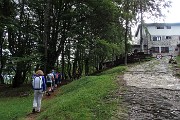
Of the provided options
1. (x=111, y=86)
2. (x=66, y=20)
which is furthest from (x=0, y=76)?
(x=111, y=86)

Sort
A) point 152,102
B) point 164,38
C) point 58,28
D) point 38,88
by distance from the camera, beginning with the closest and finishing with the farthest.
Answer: point 152,102
point 38,88
point 58,28
point 164,38

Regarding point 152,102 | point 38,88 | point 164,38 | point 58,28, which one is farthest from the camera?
point 164,38

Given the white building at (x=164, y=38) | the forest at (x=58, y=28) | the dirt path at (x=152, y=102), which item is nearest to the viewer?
the dirt path at (x=152, y=102)

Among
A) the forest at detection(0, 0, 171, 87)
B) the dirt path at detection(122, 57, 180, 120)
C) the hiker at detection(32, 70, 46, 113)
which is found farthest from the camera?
the forest at detection(0, 0, 171, 87)

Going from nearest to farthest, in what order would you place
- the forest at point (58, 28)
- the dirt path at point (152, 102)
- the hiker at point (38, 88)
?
the dirt path at point (152, 102)
the hiker at point (38, 88)
the forest at point (58, 28)

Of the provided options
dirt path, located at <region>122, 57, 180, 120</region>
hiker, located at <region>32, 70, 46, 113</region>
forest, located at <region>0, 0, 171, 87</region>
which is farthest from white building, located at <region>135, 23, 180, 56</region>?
hiker, located at <region>32, 70, 46, 113</region>

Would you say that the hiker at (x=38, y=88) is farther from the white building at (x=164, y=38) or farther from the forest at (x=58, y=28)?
the white building at (x=164, y=38)

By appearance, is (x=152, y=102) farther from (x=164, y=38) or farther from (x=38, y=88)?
(x=164, y=38)

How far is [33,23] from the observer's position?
36.4 m

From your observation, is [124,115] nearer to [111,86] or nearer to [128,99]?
[128,99]

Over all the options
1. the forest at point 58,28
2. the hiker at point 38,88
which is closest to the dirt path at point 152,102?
the hiker at point 38,88

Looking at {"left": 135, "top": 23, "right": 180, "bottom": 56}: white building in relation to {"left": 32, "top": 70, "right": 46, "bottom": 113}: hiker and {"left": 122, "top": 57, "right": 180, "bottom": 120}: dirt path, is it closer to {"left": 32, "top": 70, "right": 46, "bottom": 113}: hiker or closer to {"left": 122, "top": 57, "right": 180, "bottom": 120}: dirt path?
{"left": 122, "top": 57, "right": 180, "bottom": 120}: dirt path

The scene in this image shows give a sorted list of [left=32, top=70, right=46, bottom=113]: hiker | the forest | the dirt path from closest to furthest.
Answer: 1. the dirt path
2. [left=32, top=70, right=46, bottom=113]: hiker
3. the forest

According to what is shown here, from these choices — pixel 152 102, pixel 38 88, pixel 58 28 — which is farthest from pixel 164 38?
pixel 38 88
